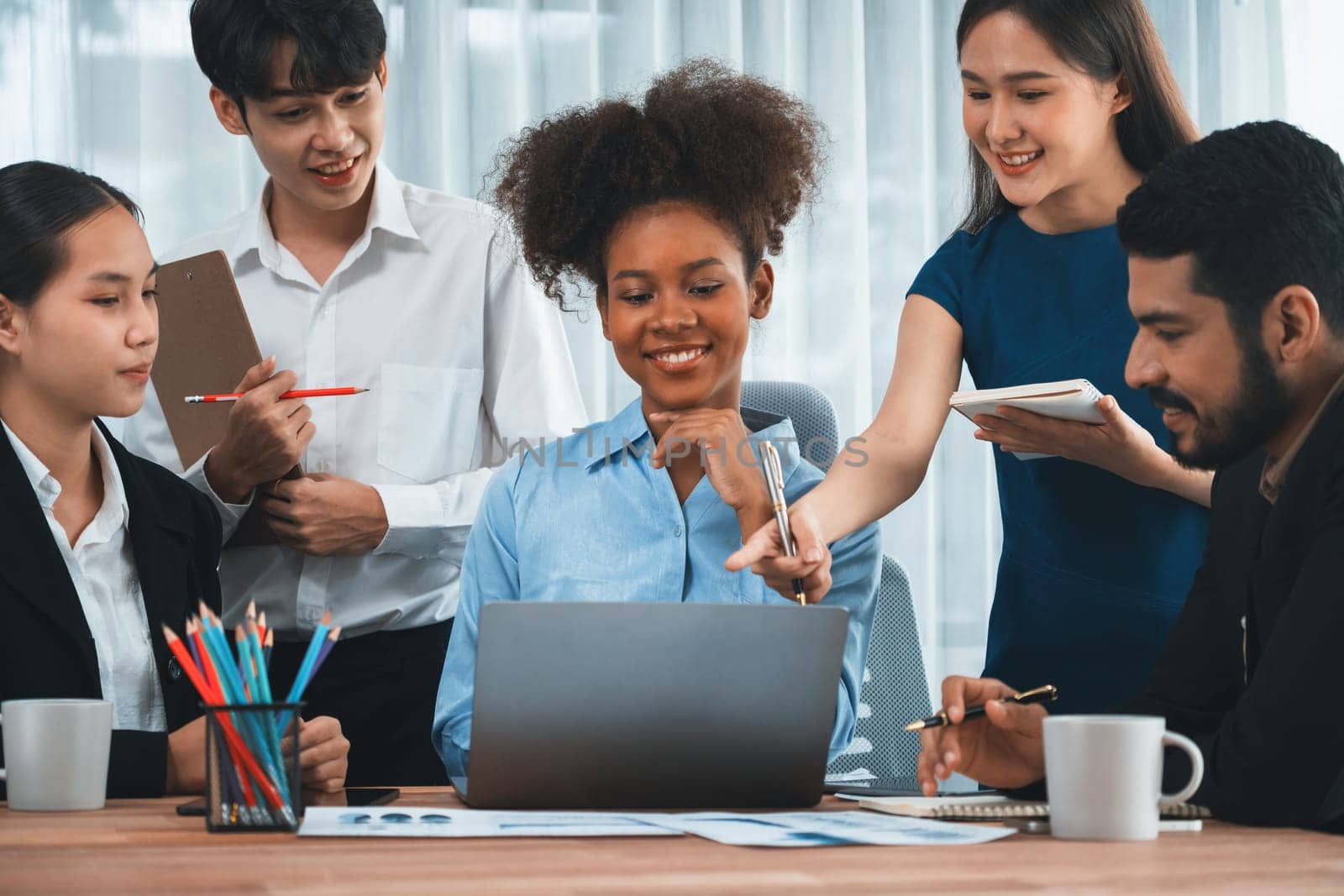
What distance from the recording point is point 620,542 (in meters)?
1.67

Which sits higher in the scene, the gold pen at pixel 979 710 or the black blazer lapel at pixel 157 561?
the black blazer lapel at pixel 157 561

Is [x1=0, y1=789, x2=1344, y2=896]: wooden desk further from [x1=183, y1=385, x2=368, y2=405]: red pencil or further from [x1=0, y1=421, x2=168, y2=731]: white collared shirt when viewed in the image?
[x1=183, y1=385, x2=368, y2=405]: red pencil

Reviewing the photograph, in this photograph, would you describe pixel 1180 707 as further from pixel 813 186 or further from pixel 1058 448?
pixel 813 186

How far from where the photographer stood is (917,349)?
1812mm

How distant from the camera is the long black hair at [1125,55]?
1.67m

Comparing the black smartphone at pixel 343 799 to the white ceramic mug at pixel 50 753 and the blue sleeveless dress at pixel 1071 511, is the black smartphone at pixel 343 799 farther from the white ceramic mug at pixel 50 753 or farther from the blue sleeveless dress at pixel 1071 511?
the blue sleeveless dress at pixel 1071 511

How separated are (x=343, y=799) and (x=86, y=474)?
69cm

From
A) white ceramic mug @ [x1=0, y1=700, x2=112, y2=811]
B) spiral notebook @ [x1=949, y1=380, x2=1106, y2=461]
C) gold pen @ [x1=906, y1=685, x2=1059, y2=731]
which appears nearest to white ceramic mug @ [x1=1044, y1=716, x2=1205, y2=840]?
gold pen @ [x1=906, y1=685, x2=1059, y2=731]

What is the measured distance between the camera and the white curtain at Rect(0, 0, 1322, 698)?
322 centimetres

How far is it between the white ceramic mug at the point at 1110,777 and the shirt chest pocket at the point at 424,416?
121 centimetres

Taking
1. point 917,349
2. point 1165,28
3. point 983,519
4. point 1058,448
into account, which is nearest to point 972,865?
point 1058,448

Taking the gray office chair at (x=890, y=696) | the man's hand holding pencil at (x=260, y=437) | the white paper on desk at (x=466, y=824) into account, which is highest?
the man's hand holding pencil at (x=260, y=437)

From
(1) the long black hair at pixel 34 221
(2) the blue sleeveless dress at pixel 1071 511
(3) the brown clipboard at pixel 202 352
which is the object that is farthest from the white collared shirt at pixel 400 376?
(2) the blue sleeveless dress at pixel 1071 511

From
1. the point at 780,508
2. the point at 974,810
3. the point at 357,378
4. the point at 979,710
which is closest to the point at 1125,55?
the point at 780,508
